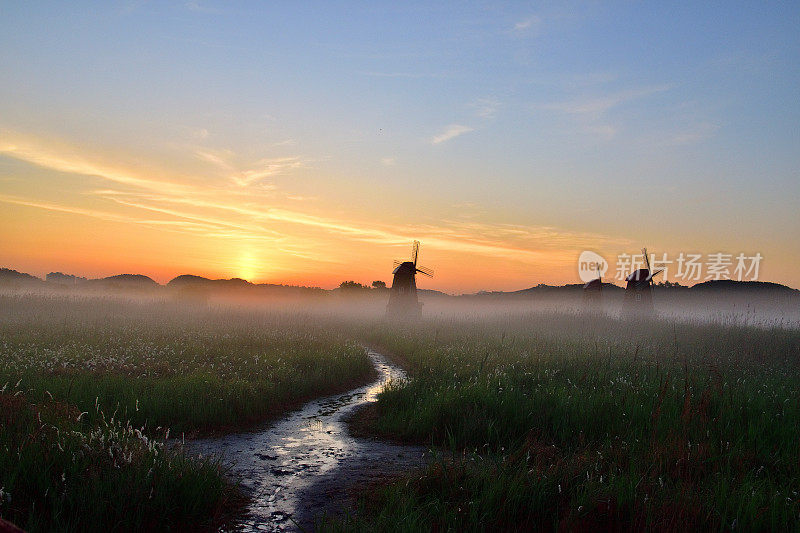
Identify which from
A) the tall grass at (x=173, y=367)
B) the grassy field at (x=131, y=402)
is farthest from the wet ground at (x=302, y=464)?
the tall grass at (x=173, y=367)

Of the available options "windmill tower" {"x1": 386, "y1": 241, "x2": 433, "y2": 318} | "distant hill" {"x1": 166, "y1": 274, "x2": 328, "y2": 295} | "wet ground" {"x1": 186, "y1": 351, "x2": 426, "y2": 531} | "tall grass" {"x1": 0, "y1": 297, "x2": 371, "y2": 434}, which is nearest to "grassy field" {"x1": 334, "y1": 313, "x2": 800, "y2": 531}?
"wet ground" {"x1": 186, "y1": 351, "x2": 426, "y2": 531}

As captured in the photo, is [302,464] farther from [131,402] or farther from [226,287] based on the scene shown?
[226,287]

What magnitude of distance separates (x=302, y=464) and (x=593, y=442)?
180 inches

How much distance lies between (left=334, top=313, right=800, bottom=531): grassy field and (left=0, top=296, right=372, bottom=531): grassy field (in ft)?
6.78

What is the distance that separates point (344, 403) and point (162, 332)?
1017cm

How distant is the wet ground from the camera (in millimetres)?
5391

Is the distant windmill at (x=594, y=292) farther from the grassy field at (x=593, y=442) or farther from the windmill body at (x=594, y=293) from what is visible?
the grassy field at (x=593, y=442)

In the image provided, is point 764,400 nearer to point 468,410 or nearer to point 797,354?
point 468,410

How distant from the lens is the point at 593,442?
738cm

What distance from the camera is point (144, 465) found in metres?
5.10

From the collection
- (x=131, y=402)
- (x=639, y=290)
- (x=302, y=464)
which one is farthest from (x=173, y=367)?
(x=639, y=290)

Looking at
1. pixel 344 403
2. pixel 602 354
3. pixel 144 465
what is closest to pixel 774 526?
pixel 144 465

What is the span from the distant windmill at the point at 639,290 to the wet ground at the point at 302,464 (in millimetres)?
37784

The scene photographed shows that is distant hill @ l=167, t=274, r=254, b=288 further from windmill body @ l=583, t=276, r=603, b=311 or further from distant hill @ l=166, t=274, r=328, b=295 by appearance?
windmill body @ l=583, t=276, r=603, b=311
